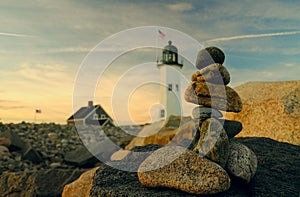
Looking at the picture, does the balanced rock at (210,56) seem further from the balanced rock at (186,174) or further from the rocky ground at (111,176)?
the rocky ground at (111,176)

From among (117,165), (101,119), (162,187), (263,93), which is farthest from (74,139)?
(162,187)

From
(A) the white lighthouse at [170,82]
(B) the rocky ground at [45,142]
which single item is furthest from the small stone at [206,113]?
(A) the white lighthouse at [170,82]

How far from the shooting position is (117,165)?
624 centimetres

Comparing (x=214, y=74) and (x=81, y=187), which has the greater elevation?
(x=214, y=74)

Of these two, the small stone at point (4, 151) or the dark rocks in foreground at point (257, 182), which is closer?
the dark rocks in foreground at point (257, 182)

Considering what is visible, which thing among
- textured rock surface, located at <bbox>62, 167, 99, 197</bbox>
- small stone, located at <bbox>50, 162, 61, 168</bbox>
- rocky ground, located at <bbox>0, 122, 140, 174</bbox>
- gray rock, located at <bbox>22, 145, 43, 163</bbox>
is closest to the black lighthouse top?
rocky ground, located at <bbox>0, 122, 140, 174</bbox>

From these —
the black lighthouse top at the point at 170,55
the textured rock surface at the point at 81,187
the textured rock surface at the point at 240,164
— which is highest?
the black lighthouse top at the point at 170,55

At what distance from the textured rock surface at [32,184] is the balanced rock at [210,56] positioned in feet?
14.2

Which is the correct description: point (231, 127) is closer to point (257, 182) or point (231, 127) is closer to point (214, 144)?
point (214, 144)

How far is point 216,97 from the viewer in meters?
5.90

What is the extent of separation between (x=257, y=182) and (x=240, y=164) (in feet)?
1.57

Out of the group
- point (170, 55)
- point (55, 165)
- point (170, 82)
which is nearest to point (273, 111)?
point (55, 165)

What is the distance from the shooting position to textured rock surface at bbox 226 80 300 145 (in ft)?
28.9

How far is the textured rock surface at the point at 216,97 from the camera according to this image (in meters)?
5.89
